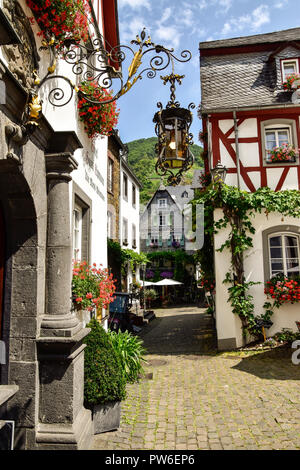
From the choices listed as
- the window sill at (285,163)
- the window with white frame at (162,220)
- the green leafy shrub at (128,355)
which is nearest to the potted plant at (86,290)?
the green leafy shrub at (128,355)

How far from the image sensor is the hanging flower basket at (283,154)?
31.7ft

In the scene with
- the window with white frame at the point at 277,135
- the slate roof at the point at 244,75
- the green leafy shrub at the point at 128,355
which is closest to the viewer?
the green leafy shrub at the point at 128,355

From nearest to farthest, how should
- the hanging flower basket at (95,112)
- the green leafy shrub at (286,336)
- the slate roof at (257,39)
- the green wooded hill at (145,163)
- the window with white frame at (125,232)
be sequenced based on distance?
the hanging flower basket at (95,112) < the green leafy shrub at (286,336) < the slate roof at (257,39) < the window with white frame at (125,232) < the green wooded hill at (145,163)

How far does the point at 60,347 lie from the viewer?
3486 millimetres

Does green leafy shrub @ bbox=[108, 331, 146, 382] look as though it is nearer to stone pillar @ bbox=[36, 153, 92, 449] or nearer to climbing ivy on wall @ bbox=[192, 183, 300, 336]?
stone pillar @ bbox=[36, 153, 92, 449]

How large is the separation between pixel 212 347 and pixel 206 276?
7.06 feet

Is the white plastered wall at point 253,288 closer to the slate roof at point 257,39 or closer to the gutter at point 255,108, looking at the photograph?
the gutter at point 255,108

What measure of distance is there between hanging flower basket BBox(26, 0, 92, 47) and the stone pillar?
1.76 metres

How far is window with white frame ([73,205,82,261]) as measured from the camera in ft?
18.5

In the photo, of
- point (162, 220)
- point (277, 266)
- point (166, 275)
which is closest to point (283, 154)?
point (277, 266)

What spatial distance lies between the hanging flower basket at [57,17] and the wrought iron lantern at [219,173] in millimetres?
5713

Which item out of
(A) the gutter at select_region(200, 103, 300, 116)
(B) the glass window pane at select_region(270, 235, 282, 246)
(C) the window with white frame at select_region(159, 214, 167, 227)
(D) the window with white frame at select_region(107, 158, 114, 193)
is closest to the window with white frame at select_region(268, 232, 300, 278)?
(B) the glass window pane at select_region(270, 235, 282, 246)

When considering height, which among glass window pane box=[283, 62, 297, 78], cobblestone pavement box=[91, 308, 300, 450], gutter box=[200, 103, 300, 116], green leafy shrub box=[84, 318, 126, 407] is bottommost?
cobblestone pavement box=[91, 308, 300, 450]
